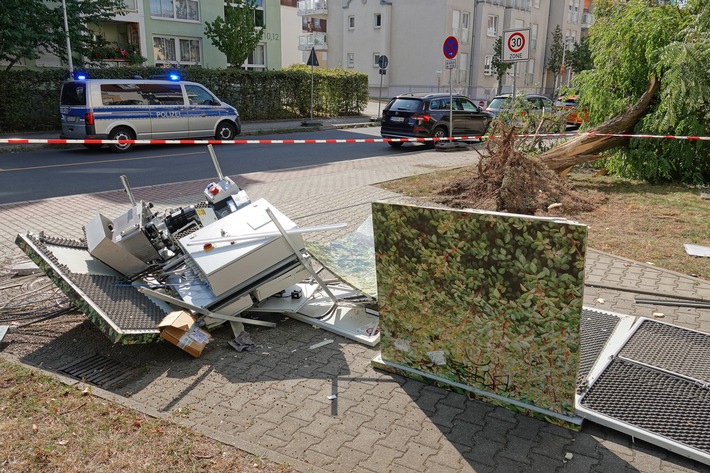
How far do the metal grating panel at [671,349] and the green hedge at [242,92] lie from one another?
2069 centimetres

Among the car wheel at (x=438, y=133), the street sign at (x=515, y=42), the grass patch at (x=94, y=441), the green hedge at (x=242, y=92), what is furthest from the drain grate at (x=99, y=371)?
the green hedge at (x=242, y=92)

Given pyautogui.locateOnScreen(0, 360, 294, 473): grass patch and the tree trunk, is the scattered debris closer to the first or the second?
pyautogui.locateOnScreen(0, 360, 294, 473): grass patch

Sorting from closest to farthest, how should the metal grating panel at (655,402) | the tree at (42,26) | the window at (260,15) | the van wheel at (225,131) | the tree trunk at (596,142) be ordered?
the metal grating panel at (655,402)
the tree trunk at (596,142)
the van wheel at (225,131)
the tree at (42,26)
the window at (260,15)

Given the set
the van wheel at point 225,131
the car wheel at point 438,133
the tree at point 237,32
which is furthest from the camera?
the tree at point 237,32

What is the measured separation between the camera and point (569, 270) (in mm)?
3064

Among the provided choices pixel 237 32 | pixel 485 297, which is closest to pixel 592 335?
pixel 485 297

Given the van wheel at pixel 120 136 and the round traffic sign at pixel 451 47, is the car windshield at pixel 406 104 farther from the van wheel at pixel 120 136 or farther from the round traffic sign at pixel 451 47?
the van wheel at pixel 120 136

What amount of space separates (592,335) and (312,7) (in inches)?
2194

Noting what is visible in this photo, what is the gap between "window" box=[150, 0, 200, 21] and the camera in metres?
29.5

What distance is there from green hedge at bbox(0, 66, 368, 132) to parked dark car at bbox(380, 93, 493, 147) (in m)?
9.14

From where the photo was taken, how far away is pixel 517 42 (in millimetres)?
13688

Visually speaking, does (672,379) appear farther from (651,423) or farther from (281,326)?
(281,326)

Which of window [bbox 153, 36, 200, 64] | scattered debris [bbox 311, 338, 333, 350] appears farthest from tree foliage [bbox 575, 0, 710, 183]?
window [bbox 153, 36, 200, 64]

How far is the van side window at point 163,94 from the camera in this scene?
660 inches
